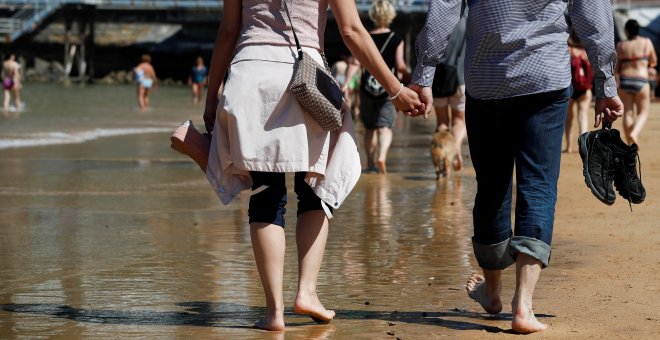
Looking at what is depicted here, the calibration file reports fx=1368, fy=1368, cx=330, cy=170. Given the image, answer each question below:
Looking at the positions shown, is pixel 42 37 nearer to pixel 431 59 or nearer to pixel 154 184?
pixel 154 184

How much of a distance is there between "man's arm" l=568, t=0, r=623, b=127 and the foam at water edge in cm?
1326

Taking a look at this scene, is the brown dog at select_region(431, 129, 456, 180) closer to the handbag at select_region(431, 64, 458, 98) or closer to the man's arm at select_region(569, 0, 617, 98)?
the handbag at select_region(431, 64, 458, 98)

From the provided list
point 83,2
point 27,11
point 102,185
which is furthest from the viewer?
point 27,11

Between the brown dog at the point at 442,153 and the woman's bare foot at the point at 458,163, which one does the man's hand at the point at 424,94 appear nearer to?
the brown dog at the point at 442,153

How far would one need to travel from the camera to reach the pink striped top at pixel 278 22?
16.4ft

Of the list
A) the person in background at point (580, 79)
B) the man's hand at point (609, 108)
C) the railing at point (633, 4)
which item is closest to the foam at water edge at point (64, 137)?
the person in background at point (580, 79)

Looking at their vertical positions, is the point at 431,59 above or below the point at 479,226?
above

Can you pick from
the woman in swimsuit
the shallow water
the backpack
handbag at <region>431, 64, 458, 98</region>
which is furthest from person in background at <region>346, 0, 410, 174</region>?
the woman in swimsuit

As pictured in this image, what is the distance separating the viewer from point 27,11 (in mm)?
74312

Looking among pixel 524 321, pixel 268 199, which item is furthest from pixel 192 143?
pixel 524 321

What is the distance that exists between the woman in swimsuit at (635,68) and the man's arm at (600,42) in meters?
9.87

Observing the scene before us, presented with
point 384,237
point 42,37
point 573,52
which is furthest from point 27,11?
point 384,237

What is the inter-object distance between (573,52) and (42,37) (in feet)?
213

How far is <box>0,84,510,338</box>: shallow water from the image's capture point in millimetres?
5320
